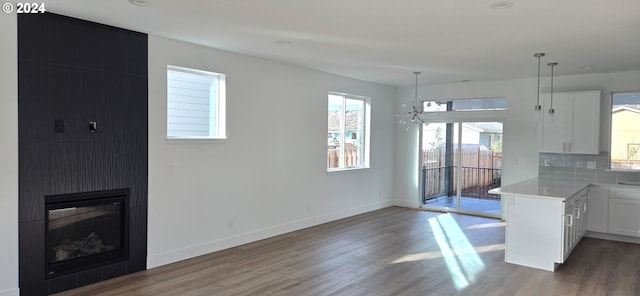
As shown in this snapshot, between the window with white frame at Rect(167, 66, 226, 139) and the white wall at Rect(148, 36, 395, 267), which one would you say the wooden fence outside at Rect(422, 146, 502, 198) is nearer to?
the white wall at Rect(148, 36, 395, 267)

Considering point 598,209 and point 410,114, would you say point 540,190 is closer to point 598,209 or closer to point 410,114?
point 598,209

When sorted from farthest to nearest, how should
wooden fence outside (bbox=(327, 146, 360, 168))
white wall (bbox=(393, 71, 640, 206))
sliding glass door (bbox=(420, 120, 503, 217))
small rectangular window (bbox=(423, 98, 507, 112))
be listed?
sliding glass door (bbox=(420, 120, 503, 217)) < small rectangular window (bbox=(423, 98, 507, 112)) < wooden fence outside (bbox=(327, 146, 360, 168)) < white wall (bbox=(393, 71, 640, 206))

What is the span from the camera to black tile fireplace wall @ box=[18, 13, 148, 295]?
3686 mm

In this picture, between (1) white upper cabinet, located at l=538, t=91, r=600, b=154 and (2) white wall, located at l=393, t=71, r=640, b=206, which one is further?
(2) white wall, located at l=393, t=71, r=640, b=206

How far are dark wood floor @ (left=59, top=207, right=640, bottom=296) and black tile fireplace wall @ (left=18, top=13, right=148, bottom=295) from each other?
50cm

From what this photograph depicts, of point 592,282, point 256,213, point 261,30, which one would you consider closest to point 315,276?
point 256,213

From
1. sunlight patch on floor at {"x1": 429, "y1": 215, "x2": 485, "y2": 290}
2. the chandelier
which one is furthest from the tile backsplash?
the chandelier

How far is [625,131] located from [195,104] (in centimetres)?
635

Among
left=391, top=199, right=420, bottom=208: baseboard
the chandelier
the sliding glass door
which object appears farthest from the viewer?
left=391, top=199, right=420, bottom=208: baseboard

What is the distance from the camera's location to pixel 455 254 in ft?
17.6

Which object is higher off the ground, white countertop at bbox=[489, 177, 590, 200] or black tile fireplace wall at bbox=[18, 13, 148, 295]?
black tile fireplace wall at bbox=[18, 13, 148, 295]
